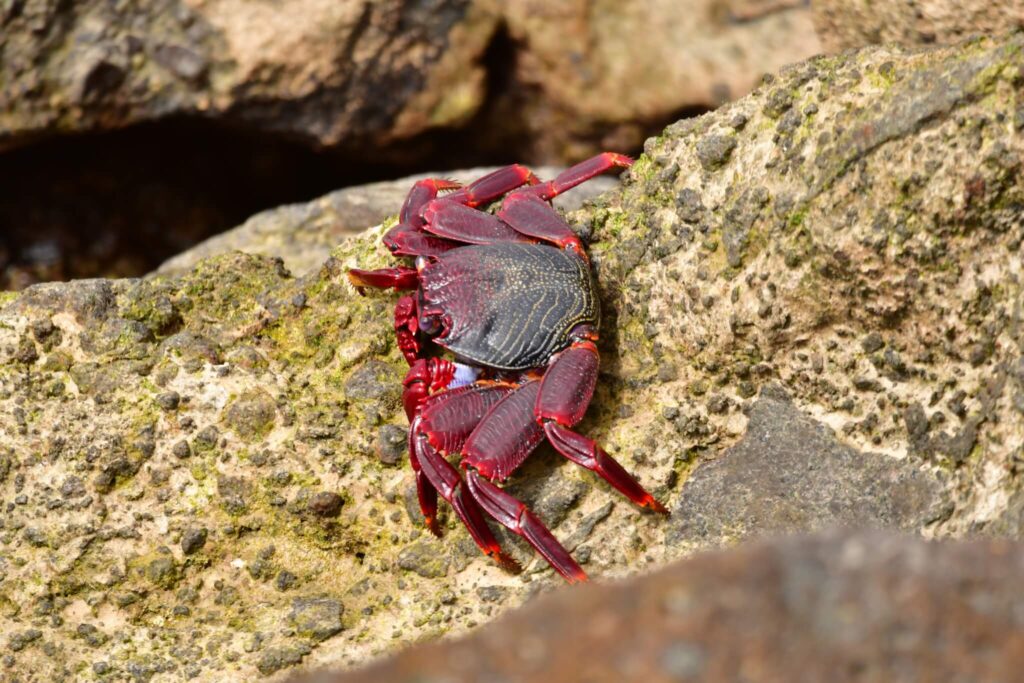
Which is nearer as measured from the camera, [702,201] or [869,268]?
[869,268]

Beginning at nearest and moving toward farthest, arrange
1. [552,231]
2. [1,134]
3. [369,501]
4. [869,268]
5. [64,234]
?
[869,268], [369,501], [552,231], [1,134], [64,234]

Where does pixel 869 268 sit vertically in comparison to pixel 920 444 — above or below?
above

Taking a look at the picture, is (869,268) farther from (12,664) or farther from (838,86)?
(12,664)

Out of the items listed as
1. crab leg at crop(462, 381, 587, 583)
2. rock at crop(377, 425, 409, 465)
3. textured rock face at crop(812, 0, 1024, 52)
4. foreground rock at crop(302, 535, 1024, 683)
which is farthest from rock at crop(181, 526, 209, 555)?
textured rock face at crop(812, 0, 1024, 52)

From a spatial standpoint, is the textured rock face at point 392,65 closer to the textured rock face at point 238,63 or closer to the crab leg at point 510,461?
the textured rock face at point 238,63

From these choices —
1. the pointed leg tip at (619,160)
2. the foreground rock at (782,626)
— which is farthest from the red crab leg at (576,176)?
the foreground rock at (782,626)

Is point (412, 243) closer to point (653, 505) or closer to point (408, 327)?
point (408, 327)

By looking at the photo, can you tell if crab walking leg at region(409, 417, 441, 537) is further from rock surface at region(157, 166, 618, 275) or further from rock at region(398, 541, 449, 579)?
rock surface at region(157, 166, 618, 275)

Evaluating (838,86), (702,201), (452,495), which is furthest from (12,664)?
(838,86)
